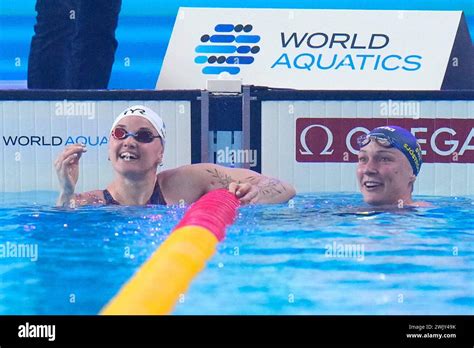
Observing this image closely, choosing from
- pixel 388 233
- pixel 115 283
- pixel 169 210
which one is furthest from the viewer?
pixel 169 210

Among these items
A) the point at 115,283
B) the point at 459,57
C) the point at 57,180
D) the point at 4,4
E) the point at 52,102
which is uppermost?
the point at 4,4

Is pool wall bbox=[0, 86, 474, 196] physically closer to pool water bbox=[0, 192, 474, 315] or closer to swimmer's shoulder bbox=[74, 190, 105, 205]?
pool water bbox=[0, 192, 474, 315]

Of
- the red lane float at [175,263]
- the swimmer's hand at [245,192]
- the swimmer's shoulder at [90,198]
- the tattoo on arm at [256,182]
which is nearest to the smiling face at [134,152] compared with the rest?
the swimmer's shoulder at [90,198]

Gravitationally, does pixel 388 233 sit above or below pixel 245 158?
below

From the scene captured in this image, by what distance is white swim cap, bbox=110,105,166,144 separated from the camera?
6136mm

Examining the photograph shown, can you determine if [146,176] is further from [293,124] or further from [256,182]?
[293,124]

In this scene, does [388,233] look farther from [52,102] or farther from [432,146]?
[52,102]

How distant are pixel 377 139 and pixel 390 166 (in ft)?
0.78

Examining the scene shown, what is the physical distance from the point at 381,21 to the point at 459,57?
76cm

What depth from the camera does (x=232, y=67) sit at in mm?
7129

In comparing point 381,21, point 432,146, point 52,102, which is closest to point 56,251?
point 52,102

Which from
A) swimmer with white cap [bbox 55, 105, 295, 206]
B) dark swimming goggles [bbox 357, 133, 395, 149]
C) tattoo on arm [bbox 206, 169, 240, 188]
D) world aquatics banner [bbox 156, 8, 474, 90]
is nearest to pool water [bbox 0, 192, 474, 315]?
swimmer with white cap [bbox 55, 105, 295, 206]

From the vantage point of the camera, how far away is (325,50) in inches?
282

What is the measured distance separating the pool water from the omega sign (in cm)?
36
